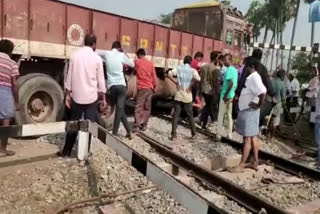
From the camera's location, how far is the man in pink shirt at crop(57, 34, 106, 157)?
536 centimetres

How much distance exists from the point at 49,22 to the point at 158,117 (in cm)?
446

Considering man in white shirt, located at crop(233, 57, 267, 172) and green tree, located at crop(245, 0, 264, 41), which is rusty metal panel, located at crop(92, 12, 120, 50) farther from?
green tree, located at crop(245, 0, 264, 41)

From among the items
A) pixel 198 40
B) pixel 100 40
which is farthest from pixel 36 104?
pixel 198 40

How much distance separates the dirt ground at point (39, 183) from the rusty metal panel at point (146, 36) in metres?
4.38

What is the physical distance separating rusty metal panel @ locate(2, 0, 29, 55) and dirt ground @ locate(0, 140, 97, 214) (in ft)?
6.66

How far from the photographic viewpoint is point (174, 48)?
35.1ft

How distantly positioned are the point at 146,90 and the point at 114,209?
13.7ft

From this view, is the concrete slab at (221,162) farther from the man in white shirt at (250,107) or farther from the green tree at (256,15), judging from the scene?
the green tree at (256,15)

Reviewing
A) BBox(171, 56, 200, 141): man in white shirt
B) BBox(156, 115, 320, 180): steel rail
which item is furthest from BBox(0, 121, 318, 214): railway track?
BBox(156, 115, 320, 180): steel rail

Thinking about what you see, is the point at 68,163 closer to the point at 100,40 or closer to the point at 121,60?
the point at 121,60

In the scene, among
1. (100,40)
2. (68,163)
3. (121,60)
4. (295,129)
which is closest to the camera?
(68,163)

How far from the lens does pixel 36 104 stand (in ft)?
23.7

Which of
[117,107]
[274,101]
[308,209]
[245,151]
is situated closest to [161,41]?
[274,101]

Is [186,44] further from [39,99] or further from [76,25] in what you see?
[39,99]
